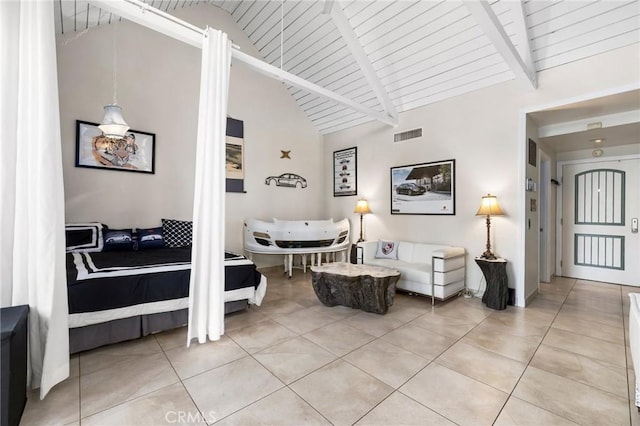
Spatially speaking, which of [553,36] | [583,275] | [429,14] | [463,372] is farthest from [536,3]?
[583,275]

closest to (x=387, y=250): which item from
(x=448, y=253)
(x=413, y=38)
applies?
(x=448, y=253)

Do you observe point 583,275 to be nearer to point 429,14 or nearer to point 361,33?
point 429,14

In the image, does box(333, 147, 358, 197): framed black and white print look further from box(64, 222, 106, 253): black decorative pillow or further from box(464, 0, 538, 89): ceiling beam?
box(64, 222, 106, 253): black decorative pillow

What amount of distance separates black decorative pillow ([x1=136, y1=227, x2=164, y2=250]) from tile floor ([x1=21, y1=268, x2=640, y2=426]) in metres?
1.60

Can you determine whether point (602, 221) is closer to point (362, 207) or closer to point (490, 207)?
point (490, 207)

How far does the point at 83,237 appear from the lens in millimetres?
3543

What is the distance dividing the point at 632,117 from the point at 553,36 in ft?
4.83

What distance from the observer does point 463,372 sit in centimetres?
212

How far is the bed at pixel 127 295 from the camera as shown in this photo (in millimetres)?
Result: 2277

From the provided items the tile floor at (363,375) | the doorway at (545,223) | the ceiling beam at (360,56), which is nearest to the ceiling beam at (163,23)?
the ceiling beam at (360,56)

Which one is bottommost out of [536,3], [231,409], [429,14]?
[231,409]

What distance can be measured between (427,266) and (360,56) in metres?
3.23

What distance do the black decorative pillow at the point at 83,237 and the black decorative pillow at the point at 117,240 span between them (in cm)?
8

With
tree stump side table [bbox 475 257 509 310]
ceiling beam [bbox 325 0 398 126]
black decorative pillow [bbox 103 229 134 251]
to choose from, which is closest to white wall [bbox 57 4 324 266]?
black decorative pillow [bbox 103 229 134 251]
